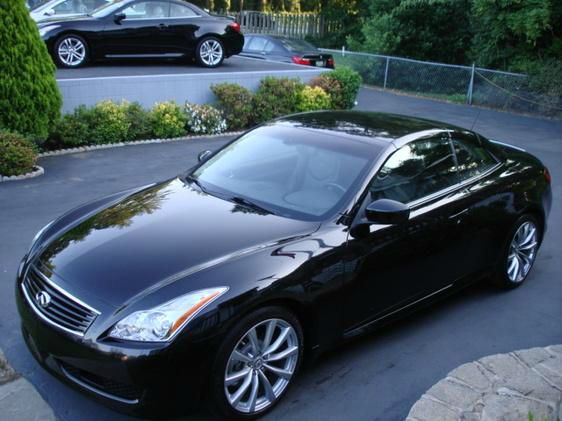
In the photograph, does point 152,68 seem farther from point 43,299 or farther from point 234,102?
point 43,299

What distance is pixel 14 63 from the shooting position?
29.8 ft

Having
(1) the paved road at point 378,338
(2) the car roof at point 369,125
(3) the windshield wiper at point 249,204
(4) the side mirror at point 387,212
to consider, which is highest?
(2) the car roof at point 369,125

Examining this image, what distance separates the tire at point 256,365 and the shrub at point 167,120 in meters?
7.94

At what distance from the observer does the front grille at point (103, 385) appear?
11.0 ft

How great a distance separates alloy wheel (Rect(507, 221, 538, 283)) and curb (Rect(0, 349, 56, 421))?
3.87 m

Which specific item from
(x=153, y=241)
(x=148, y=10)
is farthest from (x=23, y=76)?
(x=153, y=241)

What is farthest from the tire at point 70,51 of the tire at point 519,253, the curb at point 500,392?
the curb at point 500,392

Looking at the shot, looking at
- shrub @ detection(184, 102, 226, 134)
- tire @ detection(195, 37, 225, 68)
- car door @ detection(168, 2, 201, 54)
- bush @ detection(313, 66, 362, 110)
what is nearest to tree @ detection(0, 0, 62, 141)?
shrub @ detection(184, 102, 226, 134)

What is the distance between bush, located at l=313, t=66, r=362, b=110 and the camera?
45.9 feet

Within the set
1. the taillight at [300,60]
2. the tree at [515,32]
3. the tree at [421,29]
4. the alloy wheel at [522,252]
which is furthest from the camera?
the tree at [421,29]

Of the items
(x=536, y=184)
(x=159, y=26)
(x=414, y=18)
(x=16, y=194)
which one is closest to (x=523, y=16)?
(x=414, y=18)

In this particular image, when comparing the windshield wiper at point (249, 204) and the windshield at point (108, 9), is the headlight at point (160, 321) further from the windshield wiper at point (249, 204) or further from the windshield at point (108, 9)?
the windshield at point (108, 9)

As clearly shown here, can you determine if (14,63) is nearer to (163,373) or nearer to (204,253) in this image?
(204,253)

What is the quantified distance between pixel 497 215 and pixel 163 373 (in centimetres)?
321
